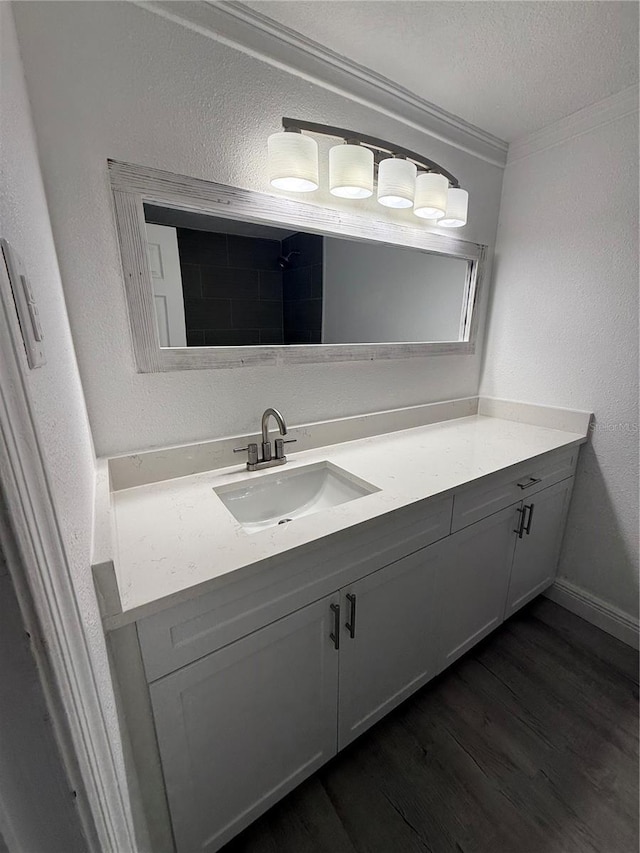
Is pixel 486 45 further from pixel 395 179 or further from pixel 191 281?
pixel 191 281

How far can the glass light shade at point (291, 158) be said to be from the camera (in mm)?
1089

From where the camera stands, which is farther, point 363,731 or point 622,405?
point 622,405

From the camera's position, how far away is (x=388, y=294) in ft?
5.36

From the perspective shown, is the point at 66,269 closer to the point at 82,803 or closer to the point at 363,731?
the point at 82,803

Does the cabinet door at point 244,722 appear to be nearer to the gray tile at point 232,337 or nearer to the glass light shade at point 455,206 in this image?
the gray tile at point 232,337

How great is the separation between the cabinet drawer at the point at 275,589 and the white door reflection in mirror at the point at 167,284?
77 cm

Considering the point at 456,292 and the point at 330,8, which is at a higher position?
the point at 330,8

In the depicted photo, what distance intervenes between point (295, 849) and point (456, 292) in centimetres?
215

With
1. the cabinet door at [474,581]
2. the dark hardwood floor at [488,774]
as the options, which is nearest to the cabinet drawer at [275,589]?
the cabinet door at [474,581]

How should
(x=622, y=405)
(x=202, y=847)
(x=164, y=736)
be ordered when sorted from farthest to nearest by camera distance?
(x=622, y=405), (x=202, y=847), (x=164, y=736)

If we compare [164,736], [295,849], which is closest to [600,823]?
[295,849]

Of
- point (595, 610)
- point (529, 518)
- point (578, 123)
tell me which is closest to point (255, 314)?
point (529, 518)

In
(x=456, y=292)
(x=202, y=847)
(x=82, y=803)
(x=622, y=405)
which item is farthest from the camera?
(x=456, y=292)

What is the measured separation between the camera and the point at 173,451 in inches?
46.8
